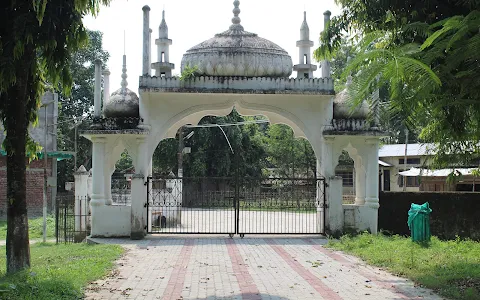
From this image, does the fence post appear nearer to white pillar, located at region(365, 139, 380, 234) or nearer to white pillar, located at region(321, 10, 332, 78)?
white pillar, located at region(321, 10, 332, 78)

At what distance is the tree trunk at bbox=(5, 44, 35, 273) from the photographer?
9.23 metres

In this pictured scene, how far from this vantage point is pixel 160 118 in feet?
51.5

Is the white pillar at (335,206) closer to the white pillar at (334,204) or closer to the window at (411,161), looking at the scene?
the white pillar at (334,204)

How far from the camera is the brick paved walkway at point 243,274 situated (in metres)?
8.62

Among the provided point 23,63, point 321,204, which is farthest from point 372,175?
point 23,63

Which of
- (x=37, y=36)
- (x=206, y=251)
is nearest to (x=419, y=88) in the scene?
(x=37, y=36)

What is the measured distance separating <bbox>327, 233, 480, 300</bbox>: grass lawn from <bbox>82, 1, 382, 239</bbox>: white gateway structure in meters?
1.65

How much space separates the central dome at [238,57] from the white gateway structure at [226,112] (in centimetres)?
3

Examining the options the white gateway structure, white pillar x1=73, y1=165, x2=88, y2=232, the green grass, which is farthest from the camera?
the green grass

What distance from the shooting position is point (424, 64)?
18.5 ft

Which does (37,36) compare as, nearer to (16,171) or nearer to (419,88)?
(16,171)

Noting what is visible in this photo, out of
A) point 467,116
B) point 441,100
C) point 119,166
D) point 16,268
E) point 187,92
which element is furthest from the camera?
point 119,166

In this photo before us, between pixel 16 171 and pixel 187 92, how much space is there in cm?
651

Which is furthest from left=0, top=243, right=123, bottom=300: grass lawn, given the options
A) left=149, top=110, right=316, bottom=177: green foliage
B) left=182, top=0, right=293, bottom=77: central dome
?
left=149, top=110, right=316, bottom=177: green foliage
